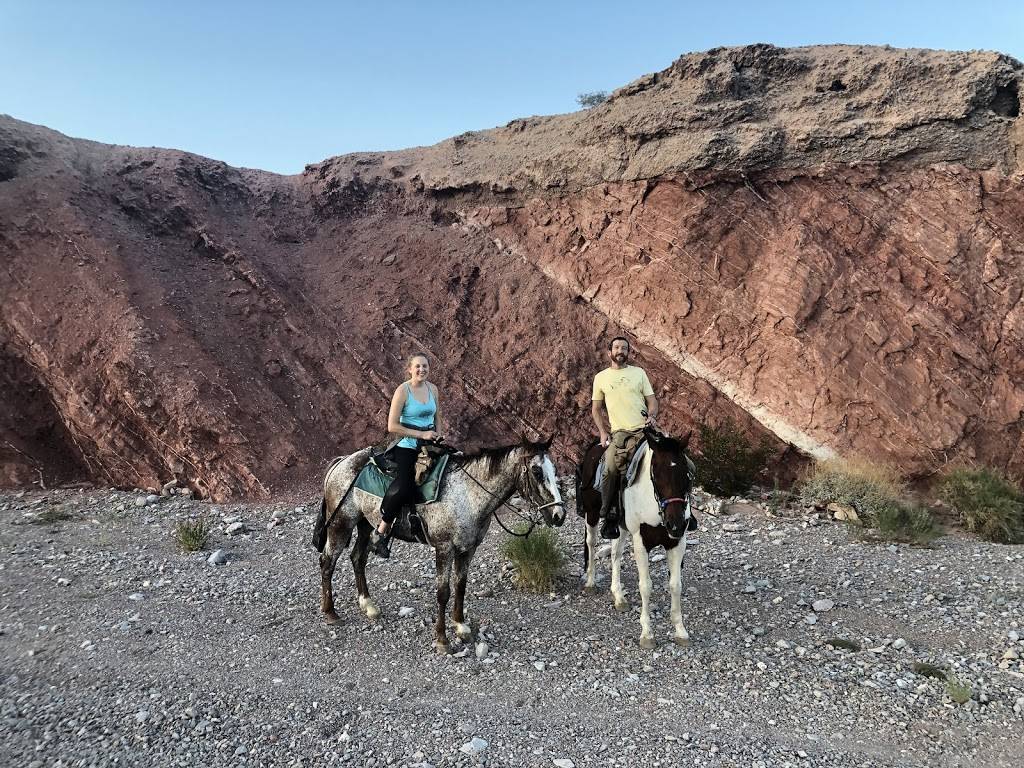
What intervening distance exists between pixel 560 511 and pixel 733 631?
2.37 meters

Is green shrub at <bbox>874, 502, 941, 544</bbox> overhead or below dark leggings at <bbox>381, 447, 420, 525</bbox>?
below

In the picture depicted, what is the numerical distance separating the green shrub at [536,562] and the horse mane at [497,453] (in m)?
1.56

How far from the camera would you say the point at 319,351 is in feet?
44.4

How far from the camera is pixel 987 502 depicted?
8.94m

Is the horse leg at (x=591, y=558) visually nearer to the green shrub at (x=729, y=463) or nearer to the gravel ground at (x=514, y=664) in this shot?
the gravel ground at (x=514, y=664)

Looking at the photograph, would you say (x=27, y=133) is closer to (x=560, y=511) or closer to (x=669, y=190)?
(x=669, y=190)

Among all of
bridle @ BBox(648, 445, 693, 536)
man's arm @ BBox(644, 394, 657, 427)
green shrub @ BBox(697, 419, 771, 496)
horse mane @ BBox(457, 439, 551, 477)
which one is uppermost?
man's arm @ BBox(644, 394, 657, 427)

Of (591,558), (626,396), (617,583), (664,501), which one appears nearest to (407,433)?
(626,396)

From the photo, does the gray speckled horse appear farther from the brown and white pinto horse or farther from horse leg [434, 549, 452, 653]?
the brown and white pinto horse

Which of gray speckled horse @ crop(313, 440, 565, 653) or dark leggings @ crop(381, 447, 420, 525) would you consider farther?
dark leggings @ crop(381, 447, 420, 525)

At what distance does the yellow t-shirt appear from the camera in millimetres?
6539

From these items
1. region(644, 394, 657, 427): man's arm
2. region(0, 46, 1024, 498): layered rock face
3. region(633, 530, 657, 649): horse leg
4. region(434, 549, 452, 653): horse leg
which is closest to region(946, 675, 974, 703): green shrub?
region(633, 530, 657, 649): horse leg

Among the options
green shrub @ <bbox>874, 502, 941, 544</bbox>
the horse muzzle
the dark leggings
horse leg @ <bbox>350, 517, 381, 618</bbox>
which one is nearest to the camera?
the horse muzzle

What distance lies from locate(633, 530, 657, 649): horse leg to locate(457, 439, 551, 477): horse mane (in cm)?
144
